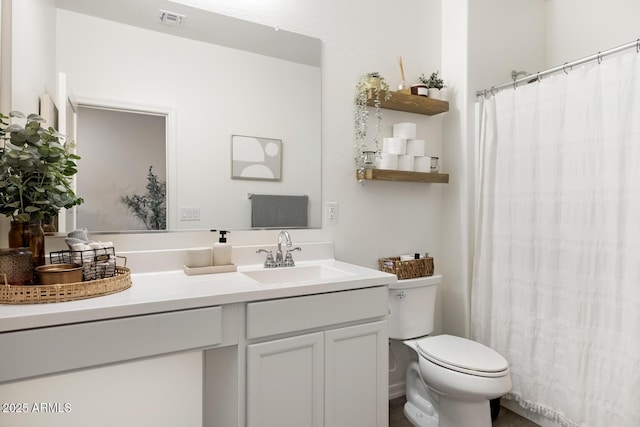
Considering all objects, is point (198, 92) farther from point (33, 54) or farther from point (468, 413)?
point (468, 413)

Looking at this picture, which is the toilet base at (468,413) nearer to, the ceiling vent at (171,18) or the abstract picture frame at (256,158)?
the abstract picture frame at (256,158)

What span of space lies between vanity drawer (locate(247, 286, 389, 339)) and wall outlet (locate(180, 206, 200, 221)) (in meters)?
0.63

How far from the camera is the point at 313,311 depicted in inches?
53.9

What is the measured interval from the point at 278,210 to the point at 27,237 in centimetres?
103

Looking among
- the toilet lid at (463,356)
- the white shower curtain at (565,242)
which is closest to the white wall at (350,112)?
the white shower curtain at (565,242)

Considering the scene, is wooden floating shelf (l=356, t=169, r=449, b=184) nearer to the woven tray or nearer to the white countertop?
the white countertop

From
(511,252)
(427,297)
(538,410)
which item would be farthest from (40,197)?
(538,410)

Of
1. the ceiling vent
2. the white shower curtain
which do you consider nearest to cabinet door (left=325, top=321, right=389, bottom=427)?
the white shower curtain

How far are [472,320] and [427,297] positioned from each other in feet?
1.31

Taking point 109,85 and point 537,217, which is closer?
point 109,85

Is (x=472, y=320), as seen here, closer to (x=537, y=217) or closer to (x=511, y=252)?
(x=511, y=252)

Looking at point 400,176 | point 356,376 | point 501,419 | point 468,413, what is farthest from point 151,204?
point 501,419

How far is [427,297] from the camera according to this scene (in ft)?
6.78

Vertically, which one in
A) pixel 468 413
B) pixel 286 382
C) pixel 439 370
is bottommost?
pixel 468 413
